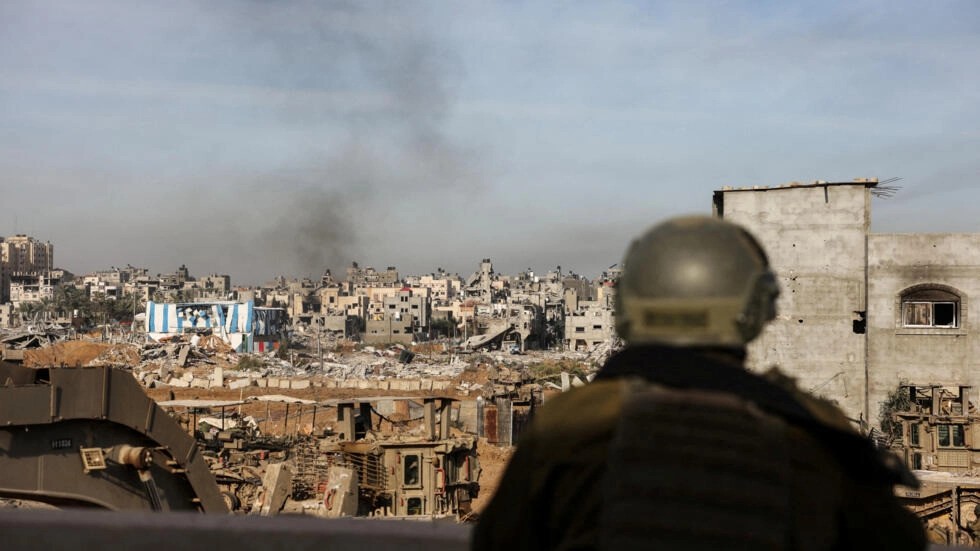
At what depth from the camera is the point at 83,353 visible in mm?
77062

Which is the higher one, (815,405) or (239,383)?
(815,405)

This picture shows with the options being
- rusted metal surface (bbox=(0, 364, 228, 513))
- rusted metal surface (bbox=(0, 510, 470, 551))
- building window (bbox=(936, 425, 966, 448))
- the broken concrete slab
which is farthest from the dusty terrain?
rusted metal surface (bbox=(0, 510, 470, 551))

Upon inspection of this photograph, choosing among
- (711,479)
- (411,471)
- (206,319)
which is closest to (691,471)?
(711,479)

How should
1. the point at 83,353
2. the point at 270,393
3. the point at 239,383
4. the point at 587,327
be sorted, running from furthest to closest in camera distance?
the point at 587,327, the point at 83,353, the point at 239,383, the point at 270,393

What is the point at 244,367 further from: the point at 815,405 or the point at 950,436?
the point at 815,405

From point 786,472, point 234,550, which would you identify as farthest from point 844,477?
point 234,550

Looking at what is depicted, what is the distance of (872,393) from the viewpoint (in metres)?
34.1

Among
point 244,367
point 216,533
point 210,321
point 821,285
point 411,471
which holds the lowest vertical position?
point 244,367

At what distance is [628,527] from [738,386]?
14.2 inches

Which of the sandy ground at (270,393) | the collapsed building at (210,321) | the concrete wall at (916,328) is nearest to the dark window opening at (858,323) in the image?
the concrete wall at (916,328)

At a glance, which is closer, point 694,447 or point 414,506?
point 694,447

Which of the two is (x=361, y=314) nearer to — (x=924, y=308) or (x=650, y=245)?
(x=924, y=308)

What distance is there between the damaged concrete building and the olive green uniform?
1294 inches

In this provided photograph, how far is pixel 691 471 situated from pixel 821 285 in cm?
3494
